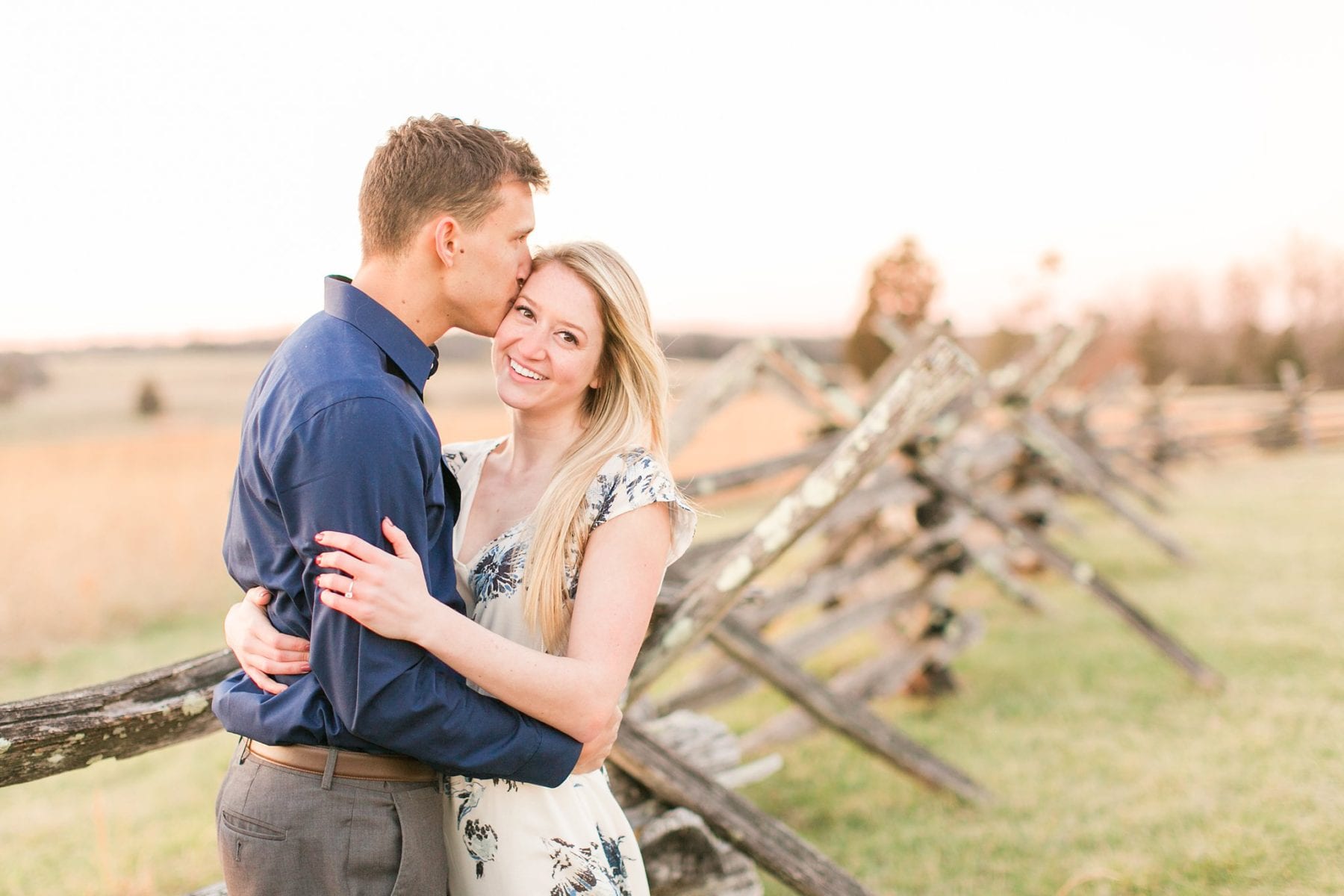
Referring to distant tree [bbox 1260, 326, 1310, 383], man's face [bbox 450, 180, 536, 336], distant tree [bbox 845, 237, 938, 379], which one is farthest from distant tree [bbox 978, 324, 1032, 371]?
man's face [bbox 450, 180, 536, 336]

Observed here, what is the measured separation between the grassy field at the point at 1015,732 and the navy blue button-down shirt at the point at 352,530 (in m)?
2.70

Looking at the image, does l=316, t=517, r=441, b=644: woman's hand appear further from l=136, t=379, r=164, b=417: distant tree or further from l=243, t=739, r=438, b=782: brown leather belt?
l=136, t=379, r=164, b=417: distant tree

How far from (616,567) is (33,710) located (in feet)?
3.90

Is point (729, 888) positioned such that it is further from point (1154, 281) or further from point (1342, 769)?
point (1154, 281)

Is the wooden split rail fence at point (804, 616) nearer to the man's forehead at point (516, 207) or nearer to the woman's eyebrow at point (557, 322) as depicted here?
the woman's eyebrow at point (557, 322)

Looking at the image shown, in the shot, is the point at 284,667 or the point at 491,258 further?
the point at 491,258

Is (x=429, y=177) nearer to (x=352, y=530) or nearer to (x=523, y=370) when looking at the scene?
(x=523, y=370)

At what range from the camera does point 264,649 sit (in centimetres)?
166

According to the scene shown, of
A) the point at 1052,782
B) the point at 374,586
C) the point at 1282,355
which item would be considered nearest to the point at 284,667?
the point at 374,586

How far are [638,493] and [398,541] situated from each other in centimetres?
55

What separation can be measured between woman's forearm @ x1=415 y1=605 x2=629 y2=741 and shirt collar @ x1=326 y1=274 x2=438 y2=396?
1.58 ft

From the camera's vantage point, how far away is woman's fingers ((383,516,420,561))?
1.51 meters

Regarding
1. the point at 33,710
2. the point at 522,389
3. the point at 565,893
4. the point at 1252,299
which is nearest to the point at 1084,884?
the point at 565,893

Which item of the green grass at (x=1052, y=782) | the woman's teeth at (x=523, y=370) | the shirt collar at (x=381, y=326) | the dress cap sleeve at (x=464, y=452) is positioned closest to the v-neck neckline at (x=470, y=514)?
the dress cap sleeve at (x=464, y=452)
